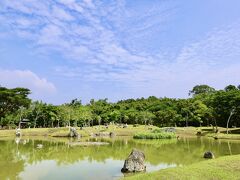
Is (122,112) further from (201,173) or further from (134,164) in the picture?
(201,173)

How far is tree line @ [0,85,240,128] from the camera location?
82.8 meters

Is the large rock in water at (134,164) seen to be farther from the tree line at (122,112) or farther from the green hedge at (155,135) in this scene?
the tree line at (122,112)

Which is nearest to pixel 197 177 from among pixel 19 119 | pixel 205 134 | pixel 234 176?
pixel 234 176

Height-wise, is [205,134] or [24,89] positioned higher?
[24,89]

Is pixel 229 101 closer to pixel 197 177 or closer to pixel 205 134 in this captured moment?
pixel 205 134

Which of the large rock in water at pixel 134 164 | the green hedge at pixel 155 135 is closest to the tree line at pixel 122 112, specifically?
the green hedge at pixel 155 135

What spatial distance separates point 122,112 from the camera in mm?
111562

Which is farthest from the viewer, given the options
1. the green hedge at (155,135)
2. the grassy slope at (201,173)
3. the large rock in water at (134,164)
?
the green hedge at (155,135)

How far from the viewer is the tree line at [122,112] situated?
271ft

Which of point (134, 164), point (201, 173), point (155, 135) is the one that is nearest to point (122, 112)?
point (155, 135)

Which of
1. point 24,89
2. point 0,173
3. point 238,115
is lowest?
point 0,173

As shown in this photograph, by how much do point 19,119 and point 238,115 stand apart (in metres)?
63.5

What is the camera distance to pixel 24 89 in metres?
87.5

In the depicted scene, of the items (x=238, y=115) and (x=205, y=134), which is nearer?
(x=205, y=134)
